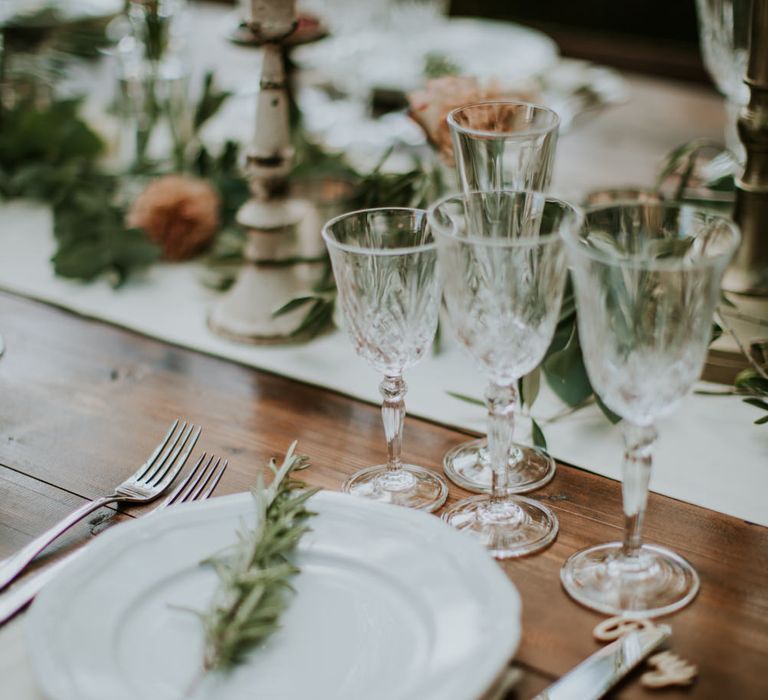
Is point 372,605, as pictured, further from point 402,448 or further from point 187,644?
point 402,448

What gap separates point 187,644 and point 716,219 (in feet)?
1.38

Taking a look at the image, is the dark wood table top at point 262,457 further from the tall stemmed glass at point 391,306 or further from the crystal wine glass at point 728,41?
the crystal wine glass at point 728,41

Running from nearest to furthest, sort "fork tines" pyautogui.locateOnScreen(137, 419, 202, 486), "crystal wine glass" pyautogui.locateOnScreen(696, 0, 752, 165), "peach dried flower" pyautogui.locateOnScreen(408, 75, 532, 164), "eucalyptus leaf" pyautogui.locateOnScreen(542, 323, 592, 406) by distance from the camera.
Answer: "fork tines" pyautogui.locateOnScreen(137, 419, 202, 486), "eucalyptus leaf" pyautogui.locateOnScreen(542, 323, 592, 406), "peach dried flower" pyautogui.locateOnScreen(408, 75, 532, 164), "crystal wine glass" pyautogui.locateOnScreen(696, 0, 752, 165)

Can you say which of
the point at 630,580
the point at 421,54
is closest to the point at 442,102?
the point at 630,580

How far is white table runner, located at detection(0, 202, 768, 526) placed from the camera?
2.64ft

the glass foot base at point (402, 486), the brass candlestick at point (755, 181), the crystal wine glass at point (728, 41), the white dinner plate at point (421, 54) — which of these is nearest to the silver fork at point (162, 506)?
the glass foot base at point (402, 486)

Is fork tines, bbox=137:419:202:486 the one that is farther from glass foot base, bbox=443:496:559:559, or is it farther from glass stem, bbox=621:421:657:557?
glass stem, bbox=621:421:657:557

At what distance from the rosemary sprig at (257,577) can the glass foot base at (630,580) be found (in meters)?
0.18

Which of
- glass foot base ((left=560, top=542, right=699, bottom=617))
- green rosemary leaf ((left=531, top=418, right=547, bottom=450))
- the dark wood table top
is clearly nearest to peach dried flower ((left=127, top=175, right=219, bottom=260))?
the dark wood table top

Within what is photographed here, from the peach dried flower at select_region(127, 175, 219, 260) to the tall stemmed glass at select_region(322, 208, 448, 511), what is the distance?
1.64 ft

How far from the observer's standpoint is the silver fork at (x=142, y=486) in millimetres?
668

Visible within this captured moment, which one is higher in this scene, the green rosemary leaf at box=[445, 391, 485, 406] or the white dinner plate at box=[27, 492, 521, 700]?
the white dinner plate at box=[27, 492, 521, 700]

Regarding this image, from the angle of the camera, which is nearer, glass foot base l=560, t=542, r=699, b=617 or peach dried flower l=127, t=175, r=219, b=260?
glass foot base l=560, t=542, r=699, b=617

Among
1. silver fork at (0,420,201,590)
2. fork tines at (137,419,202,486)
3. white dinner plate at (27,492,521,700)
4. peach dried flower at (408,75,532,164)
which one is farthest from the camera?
peach dried flower at (408,75,532,164)
